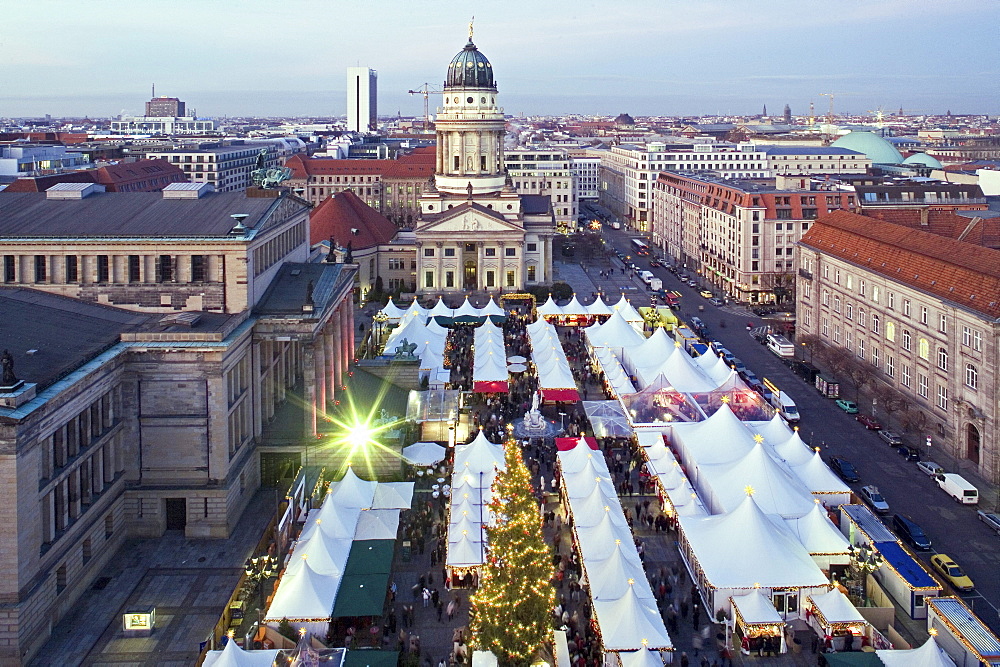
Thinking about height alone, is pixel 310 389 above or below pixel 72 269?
below

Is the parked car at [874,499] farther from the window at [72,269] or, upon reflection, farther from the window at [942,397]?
the window at [72,269]

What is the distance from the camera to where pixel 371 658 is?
3703 cm

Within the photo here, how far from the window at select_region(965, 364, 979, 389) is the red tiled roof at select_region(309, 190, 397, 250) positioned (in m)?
74.7

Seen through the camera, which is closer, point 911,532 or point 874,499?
point 911,532

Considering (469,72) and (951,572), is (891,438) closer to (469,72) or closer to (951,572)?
(951,572)

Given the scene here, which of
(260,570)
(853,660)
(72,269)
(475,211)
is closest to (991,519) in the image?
(853,660)

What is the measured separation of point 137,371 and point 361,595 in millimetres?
17438

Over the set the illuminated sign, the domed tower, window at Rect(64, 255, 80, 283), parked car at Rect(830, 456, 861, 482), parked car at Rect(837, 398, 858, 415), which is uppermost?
the domed tower

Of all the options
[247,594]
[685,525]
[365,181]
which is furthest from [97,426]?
[365,181]

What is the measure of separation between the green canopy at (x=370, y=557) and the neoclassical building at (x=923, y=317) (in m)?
35.2

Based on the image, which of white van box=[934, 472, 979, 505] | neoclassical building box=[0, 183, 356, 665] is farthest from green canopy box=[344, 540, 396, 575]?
white van box=[934, 472, 979, 505]

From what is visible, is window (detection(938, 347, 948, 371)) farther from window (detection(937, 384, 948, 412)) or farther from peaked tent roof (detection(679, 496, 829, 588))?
peaked tent roof (detection(679, 496, 829, 588))

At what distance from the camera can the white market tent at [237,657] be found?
34675 millimetres

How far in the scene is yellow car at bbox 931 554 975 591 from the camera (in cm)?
4469
